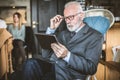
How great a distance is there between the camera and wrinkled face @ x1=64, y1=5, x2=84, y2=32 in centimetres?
224

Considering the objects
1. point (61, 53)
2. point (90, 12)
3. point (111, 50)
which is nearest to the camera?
point (61, 53)

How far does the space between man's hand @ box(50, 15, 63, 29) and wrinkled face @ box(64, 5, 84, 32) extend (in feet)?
0.21

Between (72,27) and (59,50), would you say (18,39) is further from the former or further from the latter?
(72,27)

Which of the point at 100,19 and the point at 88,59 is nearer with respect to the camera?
the point at 88,59

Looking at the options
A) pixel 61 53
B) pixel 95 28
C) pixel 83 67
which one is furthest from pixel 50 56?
pixel 95 28

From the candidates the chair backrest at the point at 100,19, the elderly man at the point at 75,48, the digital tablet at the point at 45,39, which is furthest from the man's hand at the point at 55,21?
the chair backrest at the point at 100,19

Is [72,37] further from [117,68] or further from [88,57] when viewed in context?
[117,68]

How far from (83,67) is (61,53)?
227 mm

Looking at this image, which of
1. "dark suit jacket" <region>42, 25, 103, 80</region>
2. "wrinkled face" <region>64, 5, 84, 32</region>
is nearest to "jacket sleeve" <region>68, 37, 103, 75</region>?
"dark suit jacket" <region>42, 25, 103, 80</region>

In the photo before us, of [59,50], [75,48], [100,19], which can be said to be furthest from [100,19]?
[59,50]

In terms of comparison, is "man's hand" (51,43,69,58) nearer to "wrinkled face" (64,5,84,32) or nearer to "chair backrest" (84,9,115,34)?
"wrinkled face" (64,5,84,32)

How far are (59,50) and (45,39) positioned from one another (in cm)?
16

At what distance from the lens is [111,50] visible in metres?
2.59

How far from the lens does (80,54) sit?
89.0 inches
